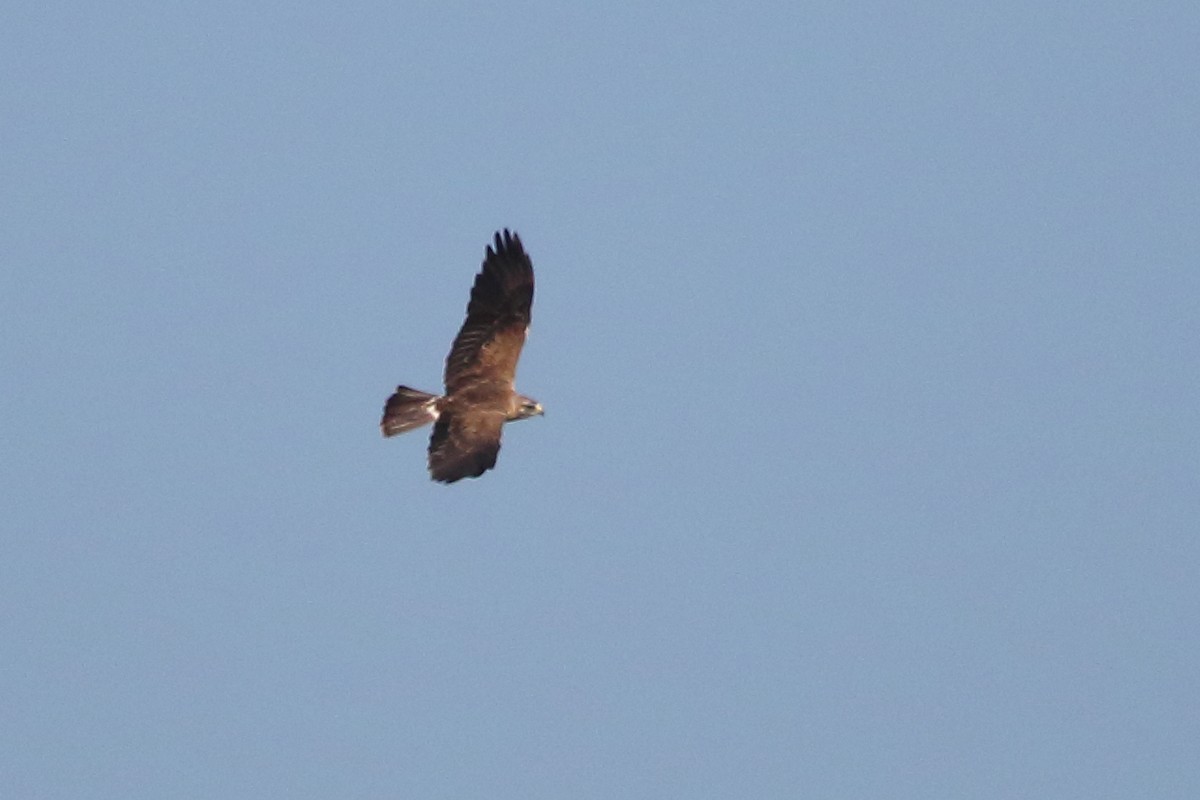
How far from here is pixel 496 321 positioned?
25.4 m

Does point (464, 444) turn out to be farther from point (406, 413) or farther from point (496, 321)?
point (496, 321)

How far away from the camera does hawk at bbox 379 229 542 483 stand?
24844mm

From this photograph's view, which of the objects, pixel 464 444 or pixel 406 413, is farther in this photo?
pixel 406 413

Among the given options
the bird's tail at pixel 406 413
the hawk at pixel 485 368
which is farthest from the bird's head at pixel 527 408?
the bird's tail at pixel 406 413

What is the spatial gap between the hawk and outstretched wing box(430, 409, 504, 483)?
1 centimetres

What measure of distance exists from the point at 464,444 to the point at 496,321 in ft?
5.82

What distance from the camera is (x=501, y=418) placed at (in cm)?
2519

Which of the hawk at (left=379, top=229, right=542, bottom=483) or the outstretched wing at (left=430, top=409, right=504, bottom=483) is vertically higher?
the hawk at (left=379, top=229, right=542, bottom=483)

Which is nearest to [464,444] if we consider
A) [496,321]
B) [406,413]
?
[406,413]

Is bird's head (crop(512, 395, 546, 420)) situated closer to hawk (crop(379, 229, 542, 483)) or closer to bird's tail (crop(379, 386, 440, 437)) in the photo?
hawk (crop(379, 229, 542, 483))

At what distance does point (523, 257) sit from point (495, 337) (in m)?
1.02

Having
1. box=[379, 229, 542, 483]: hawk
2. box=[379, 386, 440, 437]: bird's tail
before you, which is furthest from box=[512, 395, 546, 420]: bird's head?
box=[379, 386, 440, 437]: bird's tail

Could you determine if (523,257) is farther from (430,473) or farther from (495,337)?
(430,473)

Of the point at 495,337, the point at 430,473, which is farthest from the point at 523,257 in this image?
the point at 430,473
